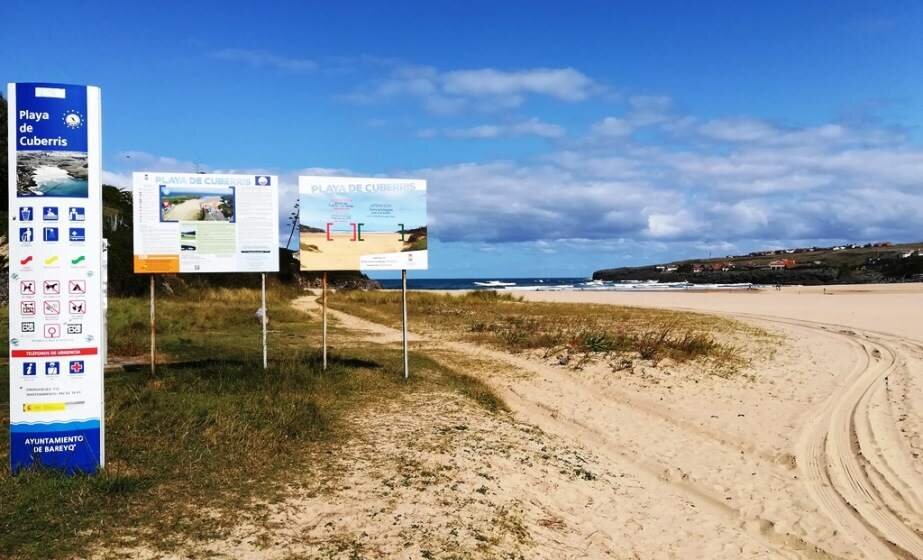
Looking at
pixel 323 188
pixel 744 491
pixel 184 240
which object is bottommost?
pixel 744 491

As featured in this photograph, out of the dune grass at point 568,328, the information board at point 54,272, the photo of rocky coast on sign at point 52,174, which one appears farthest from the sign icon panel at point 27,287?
the dune grass at point 568,328

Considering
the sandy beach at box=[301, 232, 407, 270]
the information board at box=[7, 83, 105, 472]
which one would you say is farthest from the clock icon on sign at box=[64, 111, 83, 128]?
the sandy beach at box=[301, 232, 407, 270]

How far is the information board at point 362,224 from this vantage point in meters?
11.8

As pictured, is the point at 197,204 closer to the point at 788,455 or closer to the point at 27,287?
the point at 27,287

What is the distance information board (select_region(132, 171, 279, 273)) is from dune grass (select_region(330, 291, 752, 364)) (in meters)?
7.20

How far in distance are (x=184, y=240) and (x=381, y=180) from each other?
362cm

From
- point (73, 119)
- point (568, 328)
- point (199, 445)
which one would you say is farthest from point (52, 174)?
point (568, 328)

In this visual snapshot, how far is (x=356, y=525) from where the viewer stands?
17.2ft

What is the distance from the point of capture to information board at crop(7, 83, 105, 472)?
5695 millimetres

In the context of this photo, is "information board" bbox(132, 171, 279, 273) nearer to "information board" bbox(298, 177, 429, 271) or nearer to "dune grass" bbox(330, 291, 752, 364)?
"information board" bbox(298, 177, 429, 271)

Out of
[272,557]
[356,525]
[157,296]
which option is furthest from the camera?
[157,296]

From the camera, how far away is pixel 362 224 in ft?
39.5

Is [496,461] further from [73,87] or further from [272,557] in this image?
[73,87]

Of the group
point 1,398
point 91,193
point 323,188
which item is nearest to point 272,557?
point 91,193
